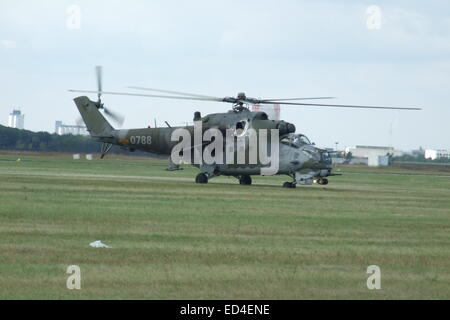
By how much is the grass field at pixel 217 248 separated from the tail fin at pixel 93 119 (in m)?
22.5

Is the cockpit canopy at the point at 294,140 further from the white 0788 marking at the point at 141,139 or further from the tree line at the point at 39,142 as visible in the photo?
the tree line at the point at 39,142

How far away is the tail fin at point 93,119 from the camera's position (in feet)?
205

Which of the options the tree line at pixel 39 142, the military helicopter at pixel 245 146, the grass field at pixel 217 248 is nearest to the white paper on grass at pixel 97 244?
the grass field at pixel 217 248

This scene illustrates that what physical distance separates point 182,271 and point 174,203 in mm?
18165

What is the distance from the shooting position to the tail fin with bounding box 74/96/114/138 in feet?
205

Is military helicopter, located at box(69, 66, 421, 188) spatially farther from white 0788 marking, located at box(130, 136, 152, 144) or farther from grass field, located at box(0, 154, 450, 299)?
grass field, located at box(0, 154, 450, 299)

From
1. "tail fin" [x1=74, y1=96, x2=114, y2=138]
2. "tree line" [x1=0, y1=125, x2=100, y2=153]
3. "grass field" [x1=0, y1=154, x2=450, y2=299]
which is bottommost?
"grass field" [x1=0, y1=154, x2=450, y2=299]

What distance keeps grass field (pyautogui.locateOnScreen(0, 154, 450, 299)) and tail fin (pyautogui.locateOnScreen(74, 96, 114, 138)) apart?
2247 cm

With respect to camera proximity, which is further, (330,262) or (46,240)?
(46,240)

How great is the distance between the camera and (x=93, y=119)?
6294 cm

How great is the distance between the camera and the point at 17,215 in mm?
29859

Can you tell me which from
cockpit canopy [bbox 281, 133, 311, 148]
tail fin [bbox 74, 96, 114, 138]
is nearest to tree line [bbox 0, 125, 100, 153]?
tail fin [bbox 74, 96, 114, 138]

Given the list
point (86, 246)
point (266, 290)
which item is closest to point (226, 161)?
point (86, 246)
